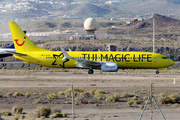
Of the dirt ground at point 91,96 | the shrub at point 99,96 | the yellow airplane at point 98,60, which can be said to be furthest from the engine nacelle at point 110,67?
the shrub at point 99,96

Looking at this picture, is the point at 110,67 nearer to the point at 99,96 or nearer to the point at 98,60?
the point at 98,60

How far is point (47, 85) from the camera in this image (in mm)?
32500

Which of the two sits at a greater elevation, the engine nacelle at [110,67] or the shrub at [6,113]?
the engine nacelle at [110,67]

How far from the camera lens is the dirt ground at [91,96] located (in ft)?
69.1

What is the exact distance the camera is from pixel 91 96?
26.7 meters

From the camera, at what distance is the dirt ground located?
69.1 ft

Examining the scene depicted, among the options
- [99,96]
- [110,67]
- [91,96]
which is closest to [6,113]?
[99,96]

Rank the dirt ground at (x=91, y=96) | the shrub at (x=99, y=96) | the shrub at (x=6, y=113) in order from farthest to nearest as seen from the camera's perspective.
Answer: the shrub at (x=99, y=96) → the dirt ground at (x=91, y=96) → the shrub at (x=6, y=113)

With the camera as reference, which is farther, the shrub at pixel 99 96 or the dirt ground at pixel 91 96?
the shrub at pixel 99 96

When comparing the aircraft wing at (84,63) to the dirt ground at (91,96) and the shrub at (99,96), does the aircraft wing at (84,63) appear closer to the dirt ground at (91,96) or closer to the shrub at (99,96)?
the dirt ground at (91,96)

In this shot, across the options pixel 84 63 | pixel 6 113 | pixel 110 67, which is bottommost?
pixel 6 113


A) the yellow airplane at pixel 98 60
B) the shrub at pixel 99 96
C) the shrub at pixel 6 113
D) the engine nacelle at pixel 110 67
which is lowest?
the shrub at pixel 6 113

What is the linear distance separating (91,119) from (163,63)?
25.2 meters

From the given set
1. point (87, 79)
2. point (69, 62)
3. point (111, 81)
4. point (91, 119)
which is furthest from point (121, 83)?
point (91, 119)
